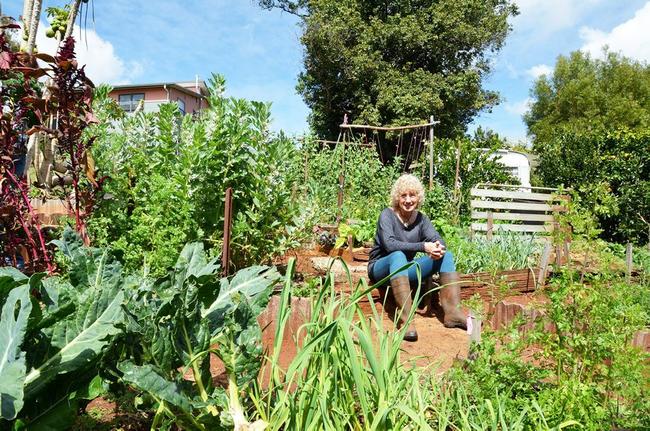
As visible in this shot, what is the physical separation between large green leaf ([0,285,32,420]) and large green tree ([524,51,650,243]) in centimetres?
213

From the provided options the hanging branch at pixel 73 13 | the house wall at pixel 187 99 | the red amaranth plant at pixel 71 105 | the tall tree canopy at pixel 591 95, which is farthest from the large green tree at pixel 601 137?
the house wall at pixel 187 99

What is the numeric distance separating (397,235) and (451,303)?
66 centimetres

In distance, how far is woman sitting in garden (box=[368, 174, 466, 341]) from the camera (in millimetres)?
3695

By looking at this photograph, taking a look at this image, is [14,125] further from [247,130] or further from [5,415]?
[5,415]

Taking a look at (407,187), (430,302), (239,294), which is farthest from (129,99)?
(239,294)

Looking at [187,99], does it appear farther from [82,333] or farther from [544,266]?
[82,333]

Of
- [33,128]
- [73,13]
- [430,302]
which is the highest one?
[73,13]

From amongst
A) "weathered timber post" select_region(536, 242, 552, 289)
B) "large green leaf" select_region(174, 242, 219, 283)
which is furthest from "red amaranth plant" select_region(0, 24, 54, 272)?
"weathered timber post" select_region(536, 242, 552, 289)

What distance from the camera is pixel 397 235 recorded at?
4023 mm

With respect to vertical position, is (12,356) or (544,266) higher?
(12,356)

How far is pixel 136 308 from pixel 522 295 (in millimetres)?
4087

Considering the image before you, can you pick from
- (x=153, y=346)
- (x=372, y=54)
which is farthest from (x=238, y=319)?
(x=372, y=54)

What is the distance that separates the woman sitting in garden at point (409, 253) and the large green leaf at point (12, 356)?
2699 millimetres

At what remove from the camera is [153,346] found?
1.28 m
